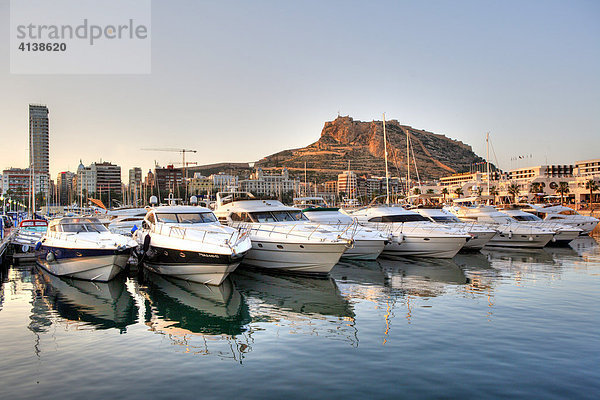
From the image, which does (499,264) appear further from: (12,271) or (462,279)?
(12,271)

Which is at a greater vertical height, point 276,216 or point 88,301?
point 276,216

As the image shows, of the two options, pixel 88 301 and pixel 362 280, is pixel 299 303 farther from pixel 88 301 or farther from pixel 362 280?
pixel 88 301

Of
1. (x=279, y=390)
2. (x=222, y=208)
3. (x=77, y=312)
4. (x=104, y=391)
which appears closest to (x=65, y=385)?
(x=104, y=391)

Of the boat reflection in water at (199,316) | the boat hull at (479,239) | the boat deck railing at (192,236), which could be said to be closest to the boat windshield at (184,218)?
the boat deck railing at (192,236)

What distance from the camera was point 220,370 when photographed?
8.21 meters

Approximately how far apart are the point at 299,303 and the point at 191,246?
488 centimetres

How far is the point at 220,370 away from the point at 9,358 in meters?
4.54

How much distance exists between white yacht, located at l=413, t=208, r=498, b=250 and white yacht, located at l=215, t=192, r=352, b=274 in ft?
34.9

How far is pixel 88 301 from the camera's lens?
46.8ft

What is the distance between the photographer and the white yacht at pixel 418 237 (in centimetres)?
2344

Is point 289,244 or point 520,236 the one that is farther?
point 520,236

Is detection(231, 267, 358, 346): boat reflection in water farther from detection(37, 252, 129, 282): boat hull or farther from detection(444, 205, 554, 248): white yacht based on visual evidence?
detection(444, 205, 554, 248): white yacht

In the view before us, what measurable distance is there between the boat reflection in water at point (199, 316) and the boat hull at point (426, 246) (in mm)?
11181

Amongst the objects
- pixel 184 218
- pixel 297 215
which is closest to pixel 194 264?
pixel 184 218
